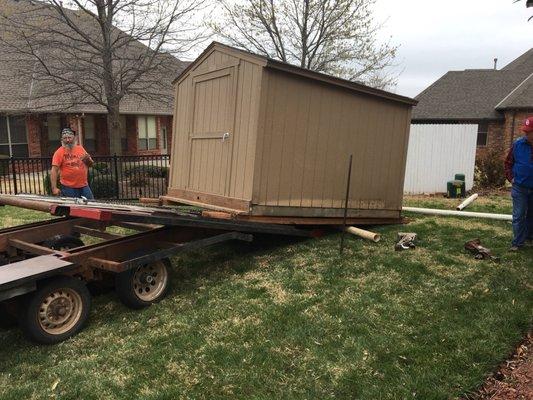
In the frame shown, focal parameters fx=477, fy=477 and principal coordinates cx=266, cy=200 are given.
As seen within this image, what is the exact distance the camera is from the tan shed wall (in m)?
5.93

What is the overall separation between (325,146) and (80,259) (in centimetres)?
356

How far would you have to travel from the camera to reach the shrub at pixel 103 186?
1240cm

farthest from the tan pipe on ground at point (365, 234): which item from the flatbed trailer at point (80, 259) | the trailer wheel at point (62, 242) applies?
the trailer wheel at point (62, 242)

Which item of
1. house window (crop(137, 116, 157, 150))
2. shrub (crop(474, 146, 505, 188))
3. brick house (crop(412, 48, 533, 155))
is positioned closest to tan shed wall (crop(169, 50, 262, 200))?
shrub (crop(474, 146, 505, 188))

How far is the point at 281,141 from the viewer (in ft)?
19.9

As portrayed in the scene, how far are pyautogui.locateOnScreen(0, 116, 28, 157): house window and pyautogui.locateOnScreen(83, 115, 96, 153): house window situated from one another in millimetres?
3082

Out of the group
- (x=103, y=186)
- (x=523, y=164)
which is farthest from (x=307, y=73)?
(x=103, y=186)

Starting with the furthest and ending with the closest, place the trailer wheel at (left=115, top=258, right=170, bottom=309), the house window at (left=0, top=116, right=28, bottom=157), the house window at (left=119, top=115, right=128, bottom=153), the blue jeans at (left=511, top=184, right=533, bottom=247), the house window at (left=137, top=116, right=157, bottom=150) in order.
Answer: the house window at (left=137, top=116, right=157, bottom=150)
the house window at (left=119, top=115, right=128, bottom=153)
the house window at (left=0, top=116, right=28, bottom=157)
the blue jeans at (left=511, top=184, right=533, bottom=247)
the trailer wheel at (left=115, top=258, right=170, bottom=309)

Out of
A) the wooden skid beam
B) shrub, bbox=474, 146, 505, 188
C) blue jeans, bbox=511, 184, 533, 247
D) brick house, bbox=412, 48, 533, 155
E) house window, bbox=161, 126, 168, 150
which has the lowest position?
the wooden skid beam

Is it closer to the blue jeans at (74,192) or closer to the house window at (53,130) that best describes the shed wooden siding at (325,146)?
the blue jeans at (74,192)

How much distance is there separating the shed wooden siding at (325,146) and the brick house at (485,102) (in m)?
17.9

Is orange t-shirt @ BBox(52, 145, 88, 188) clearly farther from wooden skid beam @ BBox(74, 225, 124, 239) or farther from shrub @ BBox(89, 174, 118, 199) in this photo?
shrub @ BBox(89, 174, 118, 199)

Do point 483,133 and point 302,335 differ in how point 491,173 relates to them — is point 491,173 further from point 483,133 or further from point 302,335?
point 302,335

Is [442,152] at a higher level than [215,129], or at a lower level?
higher
